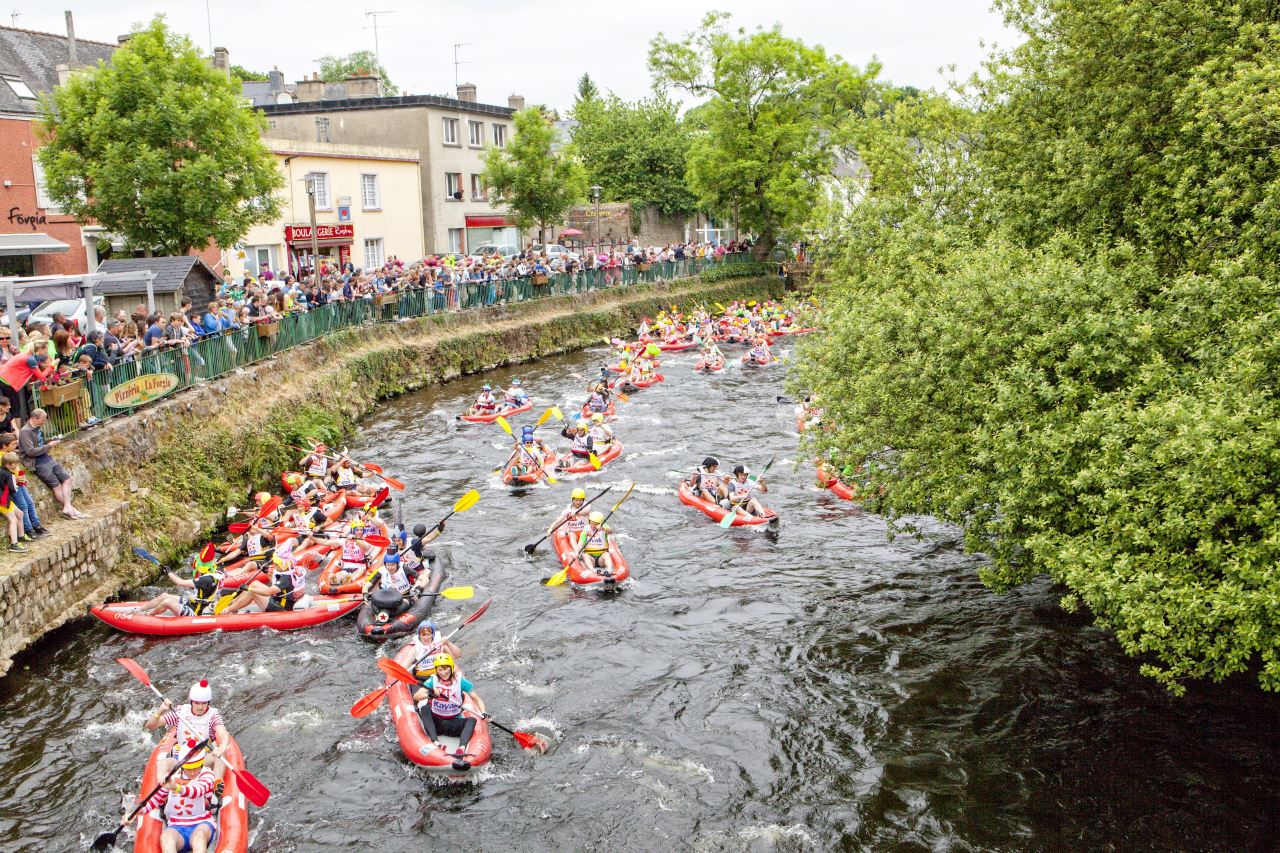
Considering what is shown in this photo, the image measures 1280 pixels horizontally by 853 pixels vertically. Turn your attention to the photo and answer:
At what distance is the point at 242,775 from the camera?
11086 mm

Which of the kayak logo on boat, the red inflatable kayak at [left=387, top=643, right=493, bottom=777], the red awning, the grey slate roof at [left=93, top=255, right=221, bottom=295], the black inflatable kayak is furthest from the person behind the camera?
the red awning

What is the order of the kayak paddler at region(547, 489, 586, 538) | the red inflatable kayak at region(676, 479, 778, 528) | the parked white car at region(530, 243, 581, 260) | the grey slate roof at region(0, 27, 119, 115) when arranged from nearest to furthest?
the kayak paddler at region(547, 489, 586, 538)
the red inflatable kayak at region(676, 479, 778, 528)
the grey slate roof at region(0, 27, 119, 115)
the parked white car at region(530, 243, 581, 260)

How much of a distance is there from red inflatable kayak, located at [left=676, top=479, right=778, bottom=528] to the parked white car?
908 inches

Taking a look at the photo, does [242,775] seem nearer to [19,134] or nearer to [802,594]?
[802,594]

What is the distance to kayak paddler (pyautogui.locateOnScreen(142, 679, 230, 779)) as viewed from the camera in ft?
35.8

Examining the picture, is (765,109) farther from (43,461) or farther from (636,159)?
(43,461)

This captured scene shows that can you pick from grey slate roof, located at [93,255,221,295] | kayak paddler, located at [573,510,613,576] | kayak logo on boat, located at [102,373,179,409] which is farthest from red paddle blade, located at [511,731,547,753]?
grey slate roof, located at [93,255,221,295]

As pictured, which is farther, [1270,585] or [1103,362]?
[1103,362]

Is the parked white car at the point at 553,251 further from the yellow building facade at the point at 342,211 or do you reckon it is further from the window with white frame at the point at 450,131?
the window with white frame at the point at 450,131

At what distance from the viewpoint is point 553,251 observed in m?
50.8

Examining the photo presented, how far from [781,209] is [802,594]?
38798 mm

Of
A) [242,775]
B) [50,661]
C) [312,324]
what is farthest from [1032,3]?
[312,324]

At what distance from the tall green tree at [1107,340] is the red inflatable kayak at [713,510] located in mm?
4259

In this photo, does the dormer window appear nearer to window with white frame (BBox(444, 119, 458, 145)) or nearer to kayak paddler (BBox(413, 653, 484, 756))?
window with white frame (BBox(444, 119, 458, 145))
